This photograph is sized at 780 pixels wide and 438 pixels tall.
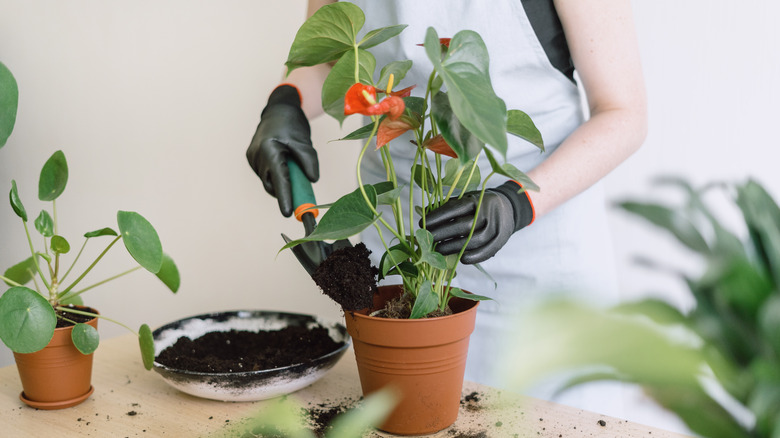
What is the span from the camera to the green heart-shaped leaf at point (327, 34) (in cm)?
68

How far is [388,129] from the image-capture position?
702mm

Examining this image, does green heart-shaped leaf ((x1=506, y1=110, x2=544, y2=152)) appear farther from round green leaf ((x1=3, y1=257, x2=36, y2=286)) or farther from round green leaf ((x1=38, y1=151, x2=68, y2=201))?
round green leaf ((x1=3, y1=257, x2=36, y2=286))

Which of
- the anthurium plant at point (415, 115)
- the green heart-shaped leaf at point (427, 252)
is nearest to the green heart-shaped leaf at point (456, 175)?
the anthurium plant at point (415, 115)

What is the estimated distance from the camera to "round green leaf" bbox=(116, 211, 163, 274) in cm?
78

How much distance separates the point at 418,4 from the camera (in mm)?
1139

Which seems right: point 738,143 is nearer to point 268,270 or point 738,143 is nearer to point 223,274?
point 268,270

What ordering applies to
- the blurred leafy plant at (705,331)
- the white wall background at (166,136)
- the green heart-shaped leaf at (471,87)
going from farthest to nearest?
the white wall background at (166,136)
the green heart-shaped leaf at (471,87)
the blurred leafy plant at (705,331)

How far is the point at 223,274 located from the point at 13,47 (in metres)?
1.04

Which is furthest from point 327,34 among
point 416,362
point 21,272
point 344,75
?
point 21,272

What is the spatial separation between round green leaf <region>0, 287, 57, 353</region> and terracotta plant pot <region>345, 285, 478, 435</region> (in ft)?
1.23

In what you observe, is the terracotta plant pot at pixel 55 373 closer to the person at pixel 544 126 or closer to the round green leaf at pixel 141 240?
the round green leaf at pixel 141 240

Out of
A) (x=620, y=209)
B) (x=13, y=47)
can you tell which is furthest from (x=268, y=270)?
(x=620, y=209)

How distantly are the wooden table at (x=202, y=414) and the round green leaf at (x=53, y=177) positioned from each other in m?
0.29

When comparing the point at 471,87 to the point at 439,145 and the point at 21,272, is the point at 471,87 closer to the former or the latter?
the point at 439,145
